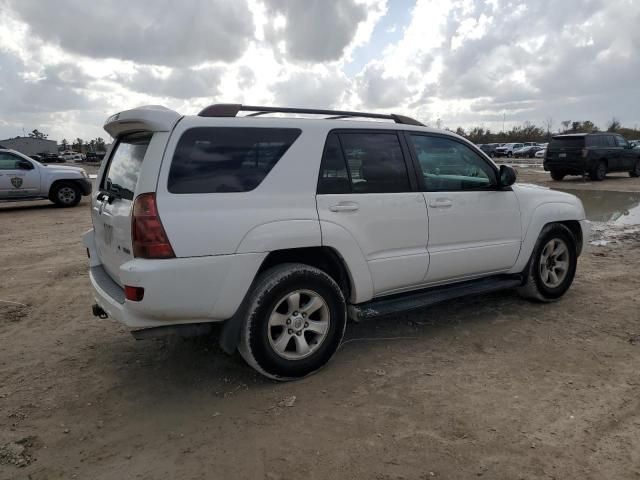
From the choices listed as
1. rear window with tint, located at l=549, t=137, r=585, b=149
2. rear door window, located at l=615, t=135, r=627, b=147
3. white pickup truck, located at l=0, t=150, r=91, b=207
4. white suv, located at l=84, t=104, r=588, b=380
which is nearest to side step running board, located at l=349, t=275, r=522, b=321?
white suv, located at l=84, t=104, r=588, b=380

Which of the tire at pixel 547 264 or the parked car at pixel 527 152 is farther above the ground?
the parked car at pixel 527 152

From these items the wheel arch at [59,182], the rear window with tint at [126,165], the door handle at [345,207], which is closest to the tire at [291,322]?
the door handle at [345,207]

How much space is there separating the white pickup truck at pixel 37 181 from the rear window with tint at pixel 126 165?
11.3 m

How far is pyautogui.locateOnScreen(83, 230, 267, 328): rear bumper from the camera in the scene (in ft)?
9.75

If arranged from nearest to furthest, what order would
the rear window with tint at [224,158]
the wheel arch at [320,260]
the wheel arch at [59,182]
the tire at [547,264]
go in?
the rear window with tint at [224,158] → the wheel arch at [320,260] → the tire at [547,264] → the wheel arch at [59,182]

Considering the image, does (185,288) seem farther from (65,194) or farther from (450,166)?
(65,194)

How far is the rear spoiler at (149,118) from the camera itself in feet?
10.4

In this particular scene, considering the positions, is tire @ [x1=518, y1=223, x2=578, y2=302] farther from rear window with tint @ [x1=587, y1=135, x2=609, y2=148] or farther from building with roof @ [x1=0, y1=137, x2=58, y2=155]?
building with roof @ [x1=0, y1=137, x2=58, y2=155]

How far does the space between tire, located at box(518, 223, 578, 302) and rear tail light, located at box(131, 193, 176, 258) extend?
11.6 ft

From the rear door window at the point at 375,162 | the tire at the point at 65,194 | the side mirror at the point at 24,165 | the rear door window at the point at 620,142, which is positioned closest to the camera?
the rear door window at the point at 375,162

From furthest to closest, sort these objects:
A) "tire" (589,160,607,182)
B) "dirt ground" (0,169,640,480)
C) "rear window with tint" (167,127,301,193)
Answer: "tire" (589,160,607,182) < "rear window with tint" (167,127,301,193) < "dirt ground" (0,169,640,480)

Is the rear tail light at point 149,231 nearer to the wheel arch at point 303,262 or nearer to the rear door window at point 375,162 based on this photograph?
the wheel arch at point 303,262

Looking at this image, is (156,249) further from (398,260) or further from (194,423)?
(398,260)

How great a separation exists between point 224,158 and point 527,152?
50.2m
